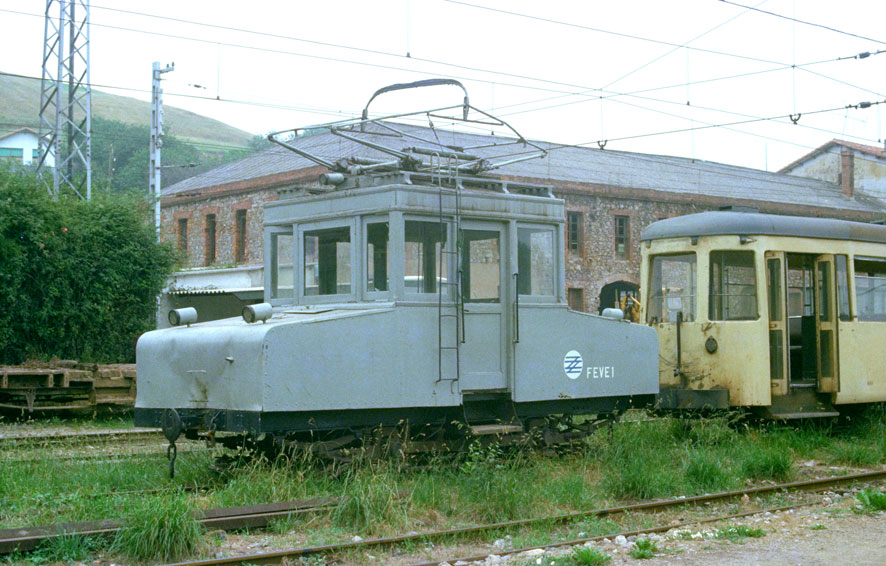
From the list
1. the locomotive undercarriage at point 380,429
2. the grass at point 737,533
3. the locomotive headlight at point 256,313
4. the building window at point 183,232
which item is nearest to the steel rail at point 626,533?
the grass at point 737,533

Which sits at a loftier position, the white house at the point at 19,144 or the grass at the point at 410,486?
the white house at the point at 19,144

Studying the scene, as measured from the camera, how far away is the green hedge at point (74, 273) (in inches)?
790

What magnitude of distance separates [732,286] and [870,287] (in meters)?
2.69

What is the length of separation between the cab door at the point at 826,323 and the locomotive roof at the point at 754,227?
50 centimetres

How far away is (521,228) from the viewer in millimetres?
11305

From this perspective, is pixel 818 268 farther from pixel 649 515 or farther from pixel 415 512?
pixel 415 512

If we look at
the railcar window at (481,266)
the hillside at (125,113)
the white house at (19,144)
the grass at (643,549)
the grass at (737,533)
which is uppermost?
the hillside at (125,113)

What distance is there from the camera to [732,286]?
14.2 metres

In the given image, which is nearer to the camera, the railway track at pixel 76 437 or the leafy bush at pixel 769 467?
the leafy bush at pixel 769 467

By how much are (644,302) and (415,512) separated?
7.55 m

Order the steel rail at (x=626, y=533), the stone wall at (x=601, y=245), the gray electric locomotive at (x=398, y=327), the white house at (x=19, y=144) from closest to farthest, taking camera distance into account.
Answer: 1. the steel rail at (x=626, y=533)
2. the gray electric locomotive at (x=398, y=327)
3. the stone wall at (x=601, y=245)
4. the white house at (x=19, y=144)

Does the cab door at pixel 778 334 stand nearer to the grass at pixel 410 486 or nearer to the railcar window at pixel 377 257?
the grass at pixel 410 486

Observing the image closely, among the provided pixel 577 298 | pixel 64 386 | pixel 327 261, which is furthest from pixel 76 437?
pixel 577 298

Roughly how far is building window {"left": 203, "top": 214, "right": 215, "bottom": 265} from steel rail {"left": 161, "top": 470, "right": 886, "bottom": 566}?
28.7 m
